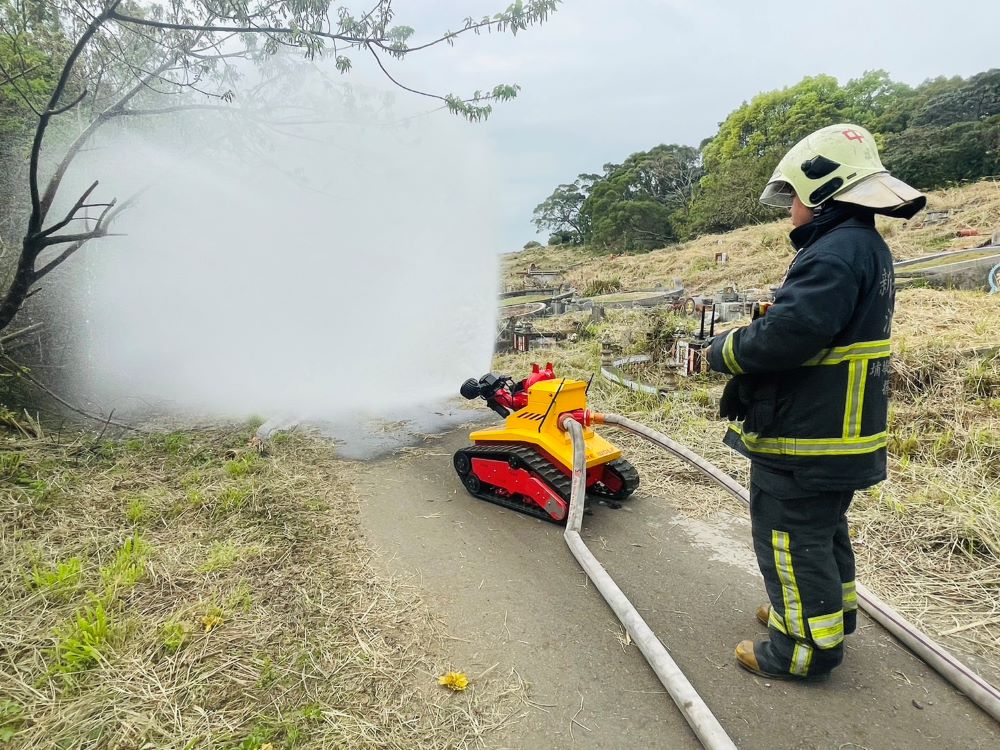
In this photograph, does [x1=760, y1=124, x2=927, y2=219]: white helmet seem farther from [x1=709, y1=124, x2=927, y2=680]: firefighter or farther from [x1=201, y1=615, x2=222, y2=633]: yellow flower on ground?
[x1=201, y1=615, x2=222, y2=633]: yellow flower on ground

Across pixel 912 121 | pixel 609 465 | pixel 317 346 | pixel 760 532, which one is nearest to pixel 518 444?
pixel 609 465

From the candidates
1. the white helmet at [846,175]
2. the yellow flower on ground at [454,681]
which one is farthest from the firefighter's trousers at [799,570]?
the yellow flower on ground at [454,681]

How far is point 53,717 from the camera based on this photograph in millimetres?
1963

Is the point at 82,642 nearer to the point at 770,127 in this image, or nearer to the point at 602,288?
the point at 602,288

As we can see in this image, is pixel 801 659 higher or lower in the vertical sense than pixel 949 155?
lower

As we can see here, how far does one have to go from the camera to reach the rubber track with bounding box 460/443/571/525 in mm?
3656

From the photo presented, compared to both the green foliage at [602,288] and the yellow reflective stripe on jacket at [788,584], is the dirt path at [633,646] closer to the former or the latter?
the yellow reflective stripe on jacket at [788,584]

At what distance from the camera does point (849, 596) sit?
233cm

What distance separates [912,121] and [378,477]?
4468 cm

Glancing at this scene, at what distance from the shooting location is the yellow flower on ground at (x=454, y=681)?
2.23m

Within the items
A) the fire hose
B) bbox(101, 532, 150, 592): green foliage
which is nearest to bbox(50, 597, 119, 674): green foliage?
bbox(101, 532, 150, 592): green foliage

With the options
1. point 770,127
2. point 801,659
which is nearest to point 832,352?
point 801,659

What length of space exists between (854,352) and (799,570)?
2.91 ft

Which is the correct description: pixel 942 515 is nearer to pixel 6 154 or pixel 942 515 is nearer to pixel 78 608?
pixel 78 608
